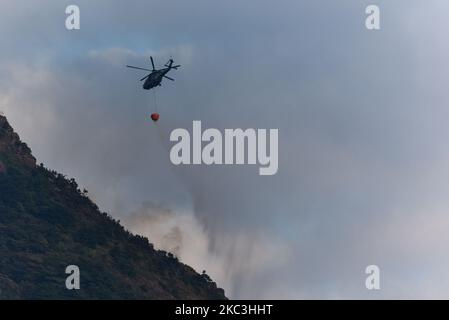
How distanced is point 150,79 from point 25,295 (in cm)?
3720
